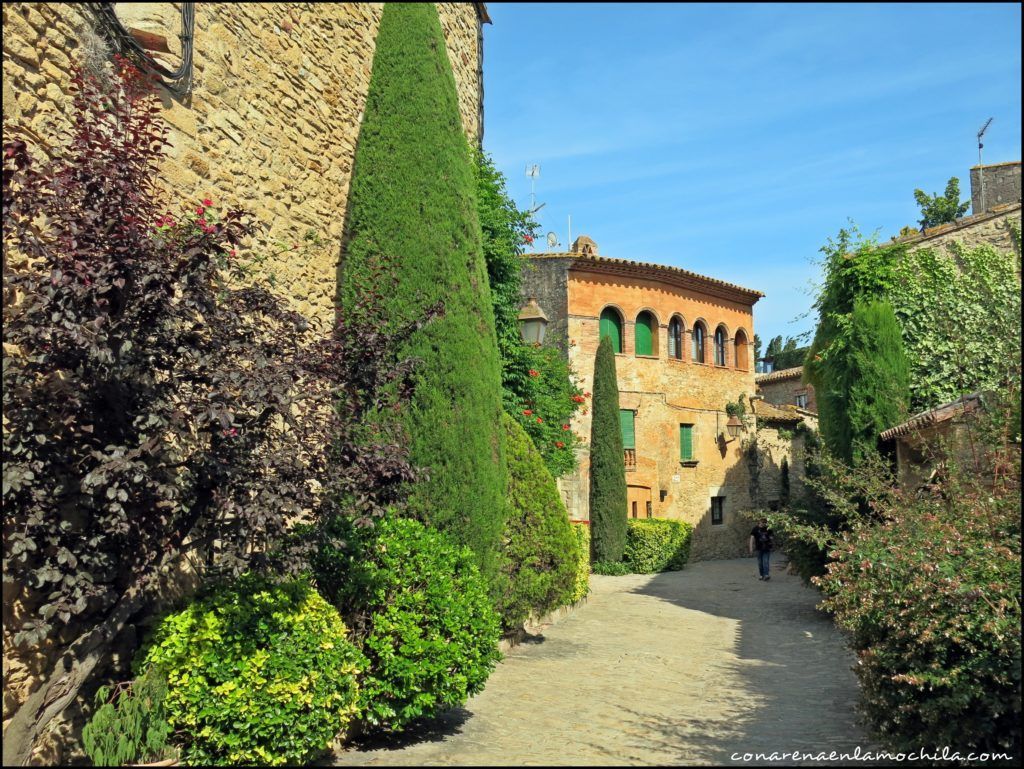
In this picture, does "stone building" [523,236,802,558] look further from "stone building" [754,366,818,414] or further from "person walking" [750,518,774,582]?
"stone building" [754,366,818,414]

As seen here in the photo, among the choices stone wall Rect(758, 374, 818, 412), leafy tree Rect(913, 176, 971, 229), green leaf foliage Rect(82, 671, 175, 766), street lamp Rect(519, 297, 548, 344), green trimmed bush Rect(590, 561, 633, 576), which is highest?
leafy tree Rect(913, 176, 971, 229)

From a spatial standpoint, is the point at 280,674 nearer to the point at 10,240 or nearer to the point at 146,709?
the point at 146,709

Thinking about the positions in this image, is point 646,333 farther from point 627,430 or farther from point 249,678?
point 249,678

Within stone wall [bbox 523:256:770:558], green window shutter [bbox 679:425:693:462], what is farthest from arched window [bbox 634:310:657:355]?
green window shutter [bbox 679:425:693:462]

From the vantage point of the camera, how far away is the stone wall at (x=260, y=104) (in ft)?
15.8

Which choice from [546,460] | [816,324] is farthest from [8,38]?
[816,324]

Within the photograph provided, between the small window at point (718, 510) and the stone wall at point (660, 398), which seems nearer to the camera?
the stone wall at point (660, 398)

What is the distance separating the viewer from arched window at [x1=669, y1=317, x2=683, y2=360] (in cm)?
2533

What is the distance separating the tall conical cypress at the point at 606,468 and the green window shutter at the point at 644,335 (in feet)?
7.36

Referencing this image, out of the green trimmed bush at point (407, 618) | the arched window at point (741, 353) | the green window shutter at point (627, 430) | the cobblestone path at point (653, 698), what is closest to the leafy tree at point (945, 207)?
the arched window at point (741, 353)

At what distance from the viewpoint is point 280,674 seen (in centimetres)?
464

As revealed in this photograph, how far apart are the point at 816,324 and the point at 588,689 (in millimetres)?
10182

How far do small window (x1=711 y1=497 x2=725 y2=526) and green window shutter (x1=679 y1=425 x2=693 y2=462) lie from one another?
72.6 inches

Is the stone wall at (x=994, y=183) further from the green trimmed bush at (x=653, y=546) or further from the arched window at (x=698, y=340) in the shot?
the green trimmed bush at (x=653, y=546)
